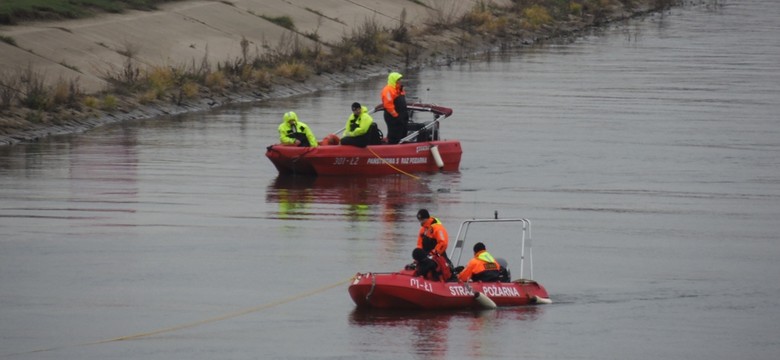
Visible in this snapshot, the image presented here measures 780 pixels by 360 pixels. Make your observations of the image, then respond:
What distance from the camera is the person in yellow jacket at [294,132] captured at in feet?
113

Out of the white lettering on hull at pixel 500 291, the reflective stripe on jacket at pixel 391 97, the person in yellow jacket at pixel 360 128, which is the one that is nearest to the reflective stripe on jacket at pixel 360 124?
the person in yellow jacket at pixel 360 128

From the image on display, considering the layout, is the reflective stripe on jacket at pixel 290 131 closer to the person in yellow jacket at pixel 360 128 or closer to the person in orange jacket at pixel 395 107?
the person in yellow jacket at pixel 360 128

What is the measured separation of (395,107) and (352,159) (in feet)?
4.78

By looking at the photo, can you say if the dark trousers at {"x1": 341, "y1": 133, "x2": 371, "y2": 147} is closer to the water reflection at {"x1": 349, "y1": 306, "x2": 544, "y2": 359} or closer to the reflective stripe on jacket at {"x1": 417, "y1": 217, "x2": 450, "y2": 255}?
the reflective stripe on jacket at {"x1": 417, "y1": 217, "x2": 450, "y2": 255}

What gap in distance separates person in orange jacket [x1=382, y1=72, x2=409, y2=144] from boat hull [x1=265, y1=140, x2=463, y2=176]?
20.9 inches

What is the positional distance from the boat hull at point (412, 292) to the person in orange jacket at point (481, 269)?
25 cm

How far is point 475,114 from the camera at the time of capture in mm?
46688

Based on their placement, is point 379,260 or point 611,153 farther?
point 611,153

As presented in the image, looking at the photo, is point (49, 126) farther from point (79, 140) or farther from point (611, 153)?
point (611, 153)

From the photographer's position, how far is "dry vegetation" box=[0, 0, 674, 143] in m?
41.5

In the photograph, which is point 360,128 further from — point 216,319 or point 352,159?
point 216,319

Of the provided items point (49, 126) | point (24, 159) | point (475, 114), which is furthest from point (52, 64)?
point (475, 114)

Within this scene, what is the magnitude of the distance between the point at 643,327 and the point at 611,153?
56.2ft

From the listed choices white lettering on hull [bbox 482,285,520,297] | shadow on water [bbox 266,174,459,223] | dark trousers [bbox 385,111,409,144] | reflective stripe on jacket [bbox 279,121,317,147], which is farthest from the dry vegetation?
white lettering on hull [bbox 482,285,520,297]
